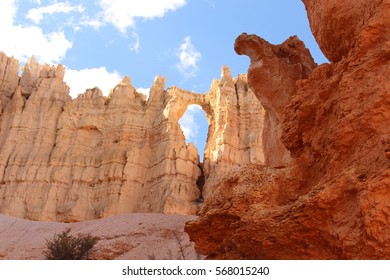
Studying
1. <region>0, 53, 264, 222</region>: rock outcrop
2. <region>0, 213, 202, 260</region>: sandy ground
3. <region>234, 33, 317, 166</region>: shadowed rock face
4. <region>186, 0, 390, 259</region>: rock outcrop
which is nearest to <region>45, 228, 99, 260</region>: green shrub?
<region>0, 213, 202, 260</region>: sandy ground

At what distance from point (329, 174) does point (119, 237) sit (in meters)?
12.8

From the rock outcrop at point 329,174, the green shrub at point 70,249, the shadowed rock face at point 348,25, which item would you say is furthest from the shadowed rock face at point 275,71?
the green shrub at point 70,249

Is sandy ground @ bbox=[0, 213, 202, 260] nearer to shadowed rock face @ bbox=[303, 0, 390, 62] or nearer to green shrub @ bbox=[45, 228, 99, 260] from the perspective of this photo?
green shrub @ bbox=[45, 228, 99, 260]

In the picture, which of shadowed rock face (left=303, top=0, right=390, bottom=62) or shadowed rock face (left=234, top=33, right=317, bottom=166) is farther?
shadowed rock face (left=234, top=33, right=317, bottom=166)

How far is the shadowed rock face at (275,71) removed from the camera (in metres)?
12.3

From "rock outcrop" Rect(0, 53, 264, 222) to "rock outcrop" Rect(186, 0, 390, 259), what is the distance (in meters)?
25.3

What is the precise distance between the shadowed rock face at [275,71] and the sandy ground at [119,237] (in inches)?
153

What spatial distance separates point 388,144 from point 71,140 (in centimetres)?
3646

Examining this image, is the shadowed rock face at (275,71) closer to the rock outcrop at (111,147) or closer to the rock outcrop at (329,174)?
the rock outcrop at (329,174)

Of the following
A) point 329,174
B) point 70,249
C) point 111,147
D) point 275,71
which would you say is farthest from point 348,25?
point 111,147

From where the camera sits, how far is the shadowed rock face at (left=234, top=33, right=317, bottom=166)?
→ 1232 centimetres

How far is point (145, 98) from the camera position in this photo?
1699 inches

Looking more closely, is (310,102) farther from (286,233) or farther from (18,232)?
(18,232)

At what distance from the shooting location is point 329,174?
20.8ft
